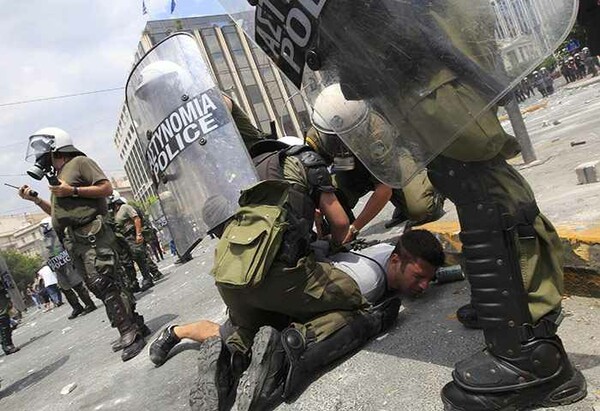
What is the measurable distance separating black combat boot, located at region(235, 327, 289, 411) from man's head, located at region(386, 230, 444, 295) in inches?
29.4

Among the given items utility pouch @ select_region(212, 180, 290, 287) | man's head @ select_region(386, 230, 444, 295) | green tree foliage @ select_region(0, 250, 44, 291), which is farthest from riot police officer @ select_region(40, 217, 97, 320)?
green tree foliage @ select_region(0, 250, 44, 291)

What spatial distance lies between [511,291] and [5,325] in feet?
21.4

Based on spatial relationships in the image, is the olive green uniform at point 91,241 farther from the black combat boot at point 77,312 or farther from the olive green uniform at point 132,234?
the black combat boot at point 77,312

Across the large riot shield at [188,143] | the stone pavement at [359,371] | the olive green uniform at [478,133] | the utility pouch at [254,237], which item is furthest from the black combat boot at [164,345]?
the olive green uniform at [478,133]

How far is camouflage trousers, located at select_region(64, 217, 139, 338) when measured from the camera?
342 centimetres

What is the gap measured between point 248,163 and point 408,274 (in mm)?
988

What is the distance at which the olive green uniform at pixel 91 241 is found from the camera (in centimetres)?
339

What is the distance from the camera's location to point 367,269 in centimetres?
226

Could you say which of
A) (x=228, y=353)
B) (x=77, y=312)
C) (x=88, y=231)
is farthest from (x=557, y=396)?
(x=77, y=312)

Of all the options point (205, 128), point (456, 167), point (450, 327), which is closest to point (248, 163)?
point (205, 128)

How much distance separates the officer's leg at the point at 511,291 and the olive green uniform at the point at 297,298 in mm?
747

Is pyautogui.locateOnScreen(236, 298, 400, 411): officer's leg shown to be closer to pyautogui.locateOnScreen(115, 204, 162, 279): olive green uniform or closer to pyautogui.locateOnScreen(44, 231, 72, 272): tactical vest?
pyautogui.locateOnScreen(115, 204, 162, 279): olive green uniform

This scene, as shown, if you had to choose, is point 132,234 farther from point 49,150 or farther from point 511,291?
point 511,291

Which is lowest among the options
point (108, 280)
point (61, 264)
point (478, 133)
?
point (108, 280)
